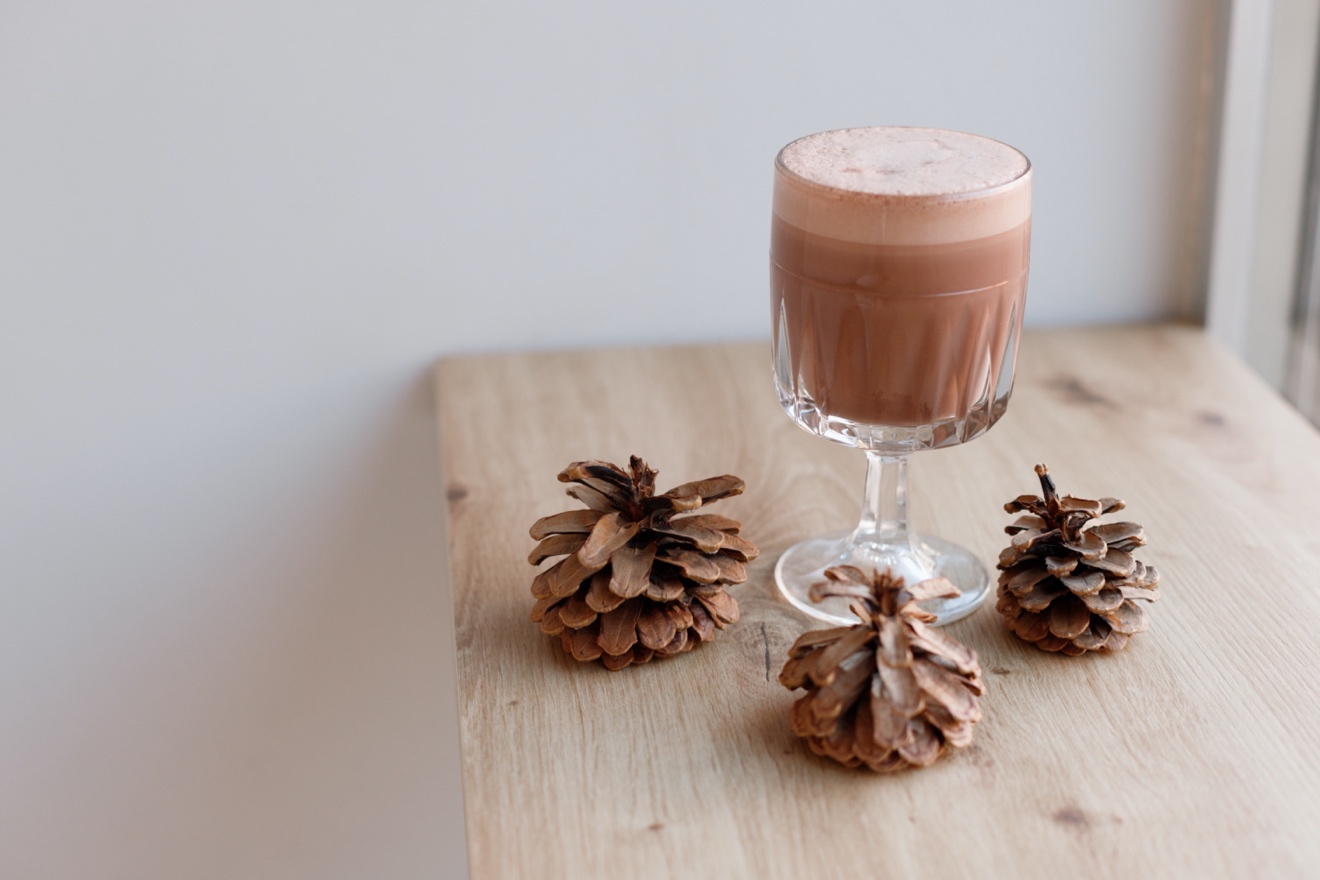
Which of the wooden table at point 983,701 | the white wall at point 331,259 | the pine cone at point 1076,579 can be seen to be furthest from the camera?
the white wall at point 331,259

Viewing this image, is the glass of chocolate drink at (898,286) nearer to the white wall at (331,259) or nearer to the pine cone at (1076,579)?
the pine cone at (1076,579)

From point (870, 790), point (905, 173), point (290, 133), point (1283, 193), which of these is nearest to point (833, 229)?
point (905, 173)

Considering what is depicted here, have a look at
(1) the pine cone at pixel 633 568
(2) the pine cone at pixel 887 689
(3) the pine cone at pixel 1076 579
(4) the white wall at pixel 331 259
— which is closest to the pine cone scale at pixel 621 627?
(1) the pine cone at pixel 633 568

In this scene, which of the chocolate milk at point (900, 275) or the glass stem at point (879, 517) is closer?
the chocolate milk at point (900, 275)

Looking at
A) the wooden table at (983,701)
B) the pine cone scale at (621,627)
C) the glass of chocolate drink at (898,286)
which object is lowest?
the wooden table at (983,701)

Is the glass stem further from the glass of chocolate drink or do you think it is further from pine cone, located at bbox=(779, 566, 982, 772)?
pine cone, located at bbox=(779, 566, 982, 772)

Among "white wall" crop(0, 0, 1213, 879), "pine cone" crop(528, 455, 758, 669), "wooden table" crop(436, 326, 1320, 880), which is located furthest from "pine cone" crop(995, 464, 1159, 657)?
"white wall" crop(0, 0, 1213, 879)

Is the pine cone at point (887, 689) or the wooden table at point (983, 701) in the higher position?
the pine cone at point (887, 689)
